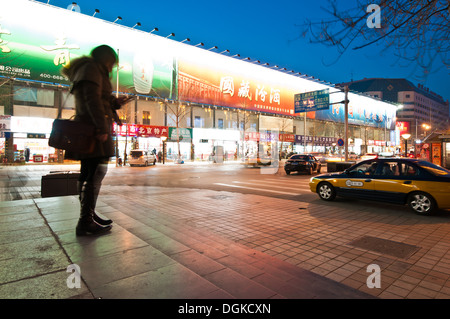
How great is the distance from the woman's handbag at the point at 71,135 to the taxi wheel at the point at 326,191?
7.42 meters

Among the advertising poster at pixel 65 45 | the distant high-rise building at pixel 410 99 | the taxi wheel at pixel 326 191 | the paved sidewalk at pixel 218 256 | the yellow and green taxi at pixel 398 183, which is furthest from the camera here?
the distant high-rise building at pixel 410 99

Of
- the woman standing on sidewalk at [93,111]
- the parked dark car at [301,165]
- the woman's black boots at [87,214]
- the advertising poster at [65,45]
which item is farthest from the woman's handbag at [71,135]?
the advertising poster at [65,45]

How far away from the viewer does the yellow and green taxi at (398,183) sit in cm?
643

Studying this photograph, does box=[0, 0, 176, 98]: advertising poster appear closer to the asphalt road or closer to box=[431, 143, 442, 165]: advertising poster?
the asphalt road

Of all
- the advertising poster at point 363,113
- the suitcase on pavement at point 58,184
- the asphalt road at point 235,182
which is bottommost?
the asphalt road at point 235,182

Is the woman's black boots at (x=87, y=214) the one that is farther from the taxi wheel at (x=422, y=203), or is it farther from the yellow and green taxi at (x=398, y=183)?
the taxi wheel at (x=422, y=203)

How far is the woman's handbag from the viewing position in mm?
2869

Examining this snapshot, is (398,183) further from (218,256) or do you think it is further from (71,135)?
(71,135)

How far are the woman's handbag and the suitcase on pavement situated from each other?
477cm

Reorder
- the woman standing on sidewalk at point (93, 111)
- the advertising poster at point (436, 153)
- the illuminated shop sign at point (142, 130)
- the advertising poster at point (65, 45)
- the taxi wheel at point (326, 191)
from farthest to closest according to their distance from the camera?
the illuminated shop sign at point (142, 130) → the advertising poster at point (65, 45) → the advertising poster at point (436, 153) → the taxi wheel at point (326, 191) → the woman standing on sidewalk at point (93, 111)

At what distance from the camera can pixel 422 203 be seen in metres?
6.57
